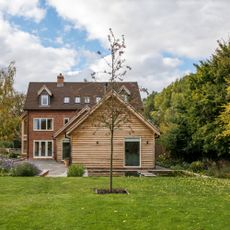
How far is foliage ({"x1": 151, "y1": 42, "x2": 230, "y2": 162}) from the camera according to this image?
3104cm

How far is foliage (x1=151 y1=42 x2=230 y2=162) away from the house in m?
4.47

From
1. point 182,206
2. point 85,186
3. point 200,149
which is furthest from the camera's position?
point 200,149

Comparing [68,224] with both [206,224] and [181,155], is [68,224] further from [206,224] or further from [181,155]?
[181,155]

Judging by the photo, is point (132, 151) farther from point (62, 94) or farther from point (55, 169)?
point (62, 94)

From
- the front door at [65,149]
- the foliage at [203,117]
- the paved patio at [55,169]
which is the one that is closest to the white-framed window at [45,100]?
the front door at [65,149]

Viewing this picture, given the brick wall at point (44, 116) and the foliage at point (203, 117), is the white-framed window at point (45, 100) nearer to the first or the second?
the brick wall at point (44, 116)

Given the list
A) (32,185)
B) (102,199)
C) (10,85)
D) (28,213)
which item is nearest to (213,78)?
(10,85)

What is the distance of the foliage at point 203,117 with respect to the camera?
31.0m

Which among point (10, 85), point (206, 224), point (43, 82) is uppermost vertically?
point (43, 82)

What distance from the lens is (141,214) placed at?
381 inches

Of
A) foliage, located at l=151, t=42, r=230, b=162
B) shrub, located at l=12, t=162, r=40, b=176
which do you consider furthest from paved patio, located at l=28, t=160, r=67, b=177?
foliage, located at l=151, t=42, r=230, b=162

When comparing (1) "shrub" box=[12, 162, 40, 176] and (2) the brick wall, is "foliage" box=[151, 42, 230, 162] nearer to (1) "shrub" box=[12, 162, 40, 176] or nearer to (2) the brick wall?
(1) "shrub" box=[12, 162, 40, 176]

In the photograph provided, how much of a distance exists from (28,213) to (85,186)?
5939mm

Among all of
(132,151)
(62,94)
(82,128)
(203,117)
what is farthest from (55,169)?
(62,94)
